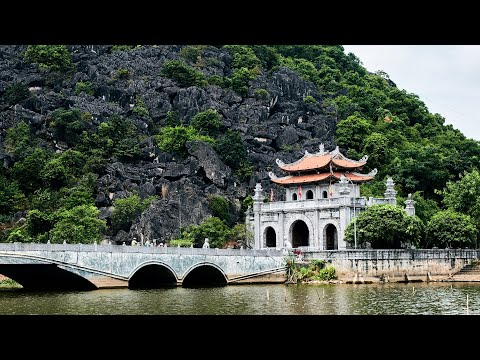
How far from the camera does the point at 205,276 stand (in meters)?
47.9

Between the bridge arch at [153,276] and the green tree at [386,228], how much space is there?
41.9ft

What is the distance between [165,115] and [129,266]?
4640 centimetres

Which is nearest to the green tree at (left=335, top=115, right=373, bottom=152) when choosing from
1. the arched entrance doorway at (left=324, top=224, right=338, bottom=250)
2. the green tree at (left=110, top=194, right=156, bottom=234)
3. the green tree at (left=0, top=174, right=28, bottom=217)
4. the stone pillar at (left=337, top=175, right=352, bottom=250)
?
the arched entrance doorway at (left=324, top=224, right=338, bottom=250)

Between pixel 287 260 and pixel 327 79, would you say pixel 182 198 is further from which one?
pixel 327 79

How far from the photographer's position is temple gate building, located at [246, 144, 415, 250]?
54.2m

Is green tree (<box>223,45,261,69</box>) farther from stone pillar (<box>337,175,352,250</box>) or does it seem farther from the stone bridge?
the stone bridge

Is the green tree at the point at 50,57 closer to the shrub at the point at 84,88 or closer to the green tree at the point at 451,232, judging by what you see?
the shrub at the point at 84,88

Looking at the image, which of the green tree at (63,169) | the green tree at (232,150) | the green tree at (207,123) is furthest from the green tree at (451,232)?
the green tree at (207,123)

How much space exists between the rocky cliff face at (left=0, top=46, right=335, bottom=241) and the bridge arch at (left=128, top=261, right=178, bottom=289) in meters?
16.5

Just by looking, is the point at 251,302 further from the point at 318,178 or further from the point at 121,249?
the point at 318,178

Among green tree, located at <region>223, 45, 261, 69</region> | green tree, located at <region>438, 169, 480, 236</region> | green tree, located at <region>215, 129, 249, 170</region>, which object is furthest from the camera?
green tree, located at <region>223, 45, 261, 69</region>

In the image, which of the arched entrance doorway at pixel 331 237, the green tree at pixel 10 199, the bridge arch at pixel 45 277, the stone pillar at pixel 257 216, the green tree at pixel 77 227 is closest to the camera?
the bridge arch at pixel 45 277

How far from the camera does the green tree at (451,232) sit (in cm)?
4972
